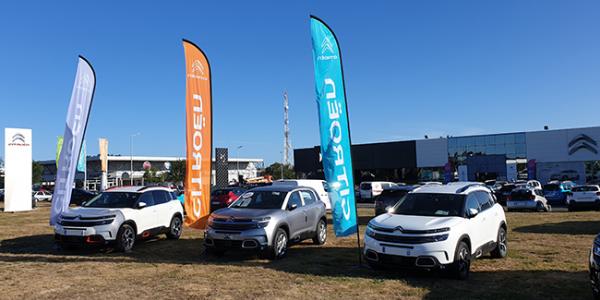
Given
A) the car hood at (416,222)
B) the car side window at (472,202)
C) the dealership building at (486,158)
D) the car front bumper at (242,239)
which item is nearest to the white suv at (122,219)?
the car front bumper at (242,239)

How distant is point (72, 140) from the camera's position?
1431cm

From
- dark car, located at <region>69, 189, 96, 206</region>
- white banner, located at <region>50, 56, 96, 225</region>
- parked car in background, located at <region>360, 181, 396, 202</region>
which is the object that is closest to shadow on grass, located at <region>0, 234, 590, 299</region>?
white banner, located at <region>50, 56, 96, 225</region>

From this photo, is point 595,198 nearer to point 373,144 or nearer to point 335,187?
point 335,187

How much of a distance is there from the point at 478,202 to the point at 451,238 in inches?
78.6

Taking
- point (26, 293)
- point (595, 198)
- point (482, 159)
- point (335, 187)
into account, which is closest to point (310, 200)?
point (335, 187)

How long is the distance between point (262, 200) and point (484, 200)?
16.6 ft

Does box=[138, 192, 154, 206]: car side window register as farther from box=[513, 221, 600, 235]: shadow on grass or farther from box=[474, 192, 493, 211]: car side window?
box=[513, 221, 600, 235]: shadow on grass

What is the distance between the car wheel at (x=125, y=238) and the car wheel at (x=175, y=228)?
1.92m

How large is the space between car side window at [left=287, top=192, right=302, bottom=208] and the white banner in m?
7.11

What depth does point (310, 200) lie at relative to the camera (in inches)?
492

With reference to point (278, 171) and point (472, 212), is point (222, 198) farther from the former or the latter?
point (278, 171)

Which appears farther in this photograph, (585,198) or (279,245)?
(585,198)

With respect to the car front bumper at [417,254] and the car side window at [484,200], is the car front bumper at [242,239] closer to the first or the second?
the car front bumper at [417,254]

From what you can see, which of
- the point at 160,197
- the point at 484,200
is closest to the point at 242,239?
the point at 160,197
